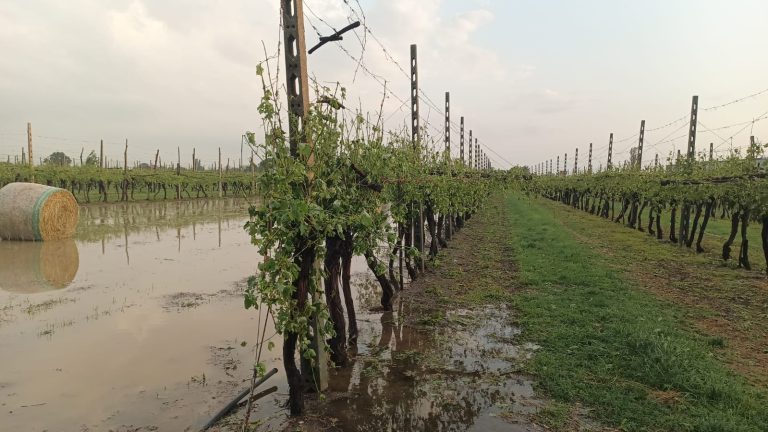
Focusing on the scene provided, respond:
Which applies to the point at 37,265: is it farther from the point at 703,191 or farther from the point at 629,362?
the point at 703,191

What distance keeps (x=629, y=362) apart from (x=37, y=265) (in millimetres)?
14283

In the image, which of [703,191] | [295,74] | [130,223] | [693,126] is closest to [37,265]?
[130,223]

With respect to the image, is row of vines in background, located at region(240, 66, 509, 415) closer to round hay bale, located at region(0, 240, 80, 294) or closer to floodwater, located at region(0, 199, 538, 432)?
floodwater, located at region(0, 199, 538, 432)

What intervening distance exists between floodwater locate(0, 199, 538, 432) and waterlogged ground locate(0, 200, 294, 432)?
0.07 ft

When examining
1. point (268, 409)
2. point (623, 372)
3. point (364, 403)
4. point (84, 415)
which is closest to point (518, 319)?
point (623, 372)

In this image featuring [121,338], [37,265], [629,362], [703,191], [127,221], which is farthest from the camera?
[127,221]

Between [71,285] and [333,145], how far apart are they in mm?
8325

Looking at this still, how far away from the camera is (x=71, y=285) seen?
10.0 metres

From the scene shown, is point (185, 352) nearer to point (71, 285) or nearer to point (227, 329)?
point (227, 329)

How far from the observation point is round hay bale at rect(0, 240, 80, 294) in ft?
32.9

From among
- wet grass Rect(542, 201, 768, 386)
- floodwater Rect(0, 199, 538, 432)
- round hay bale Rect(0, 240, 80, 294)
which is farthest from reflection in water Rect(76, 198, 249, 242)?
wet grass Rect(542, 201, 768, 386)

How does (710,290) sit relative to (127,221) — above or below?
below

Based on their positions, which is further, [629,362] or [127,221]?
[127,221]

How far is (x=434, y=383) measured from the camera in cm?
548
